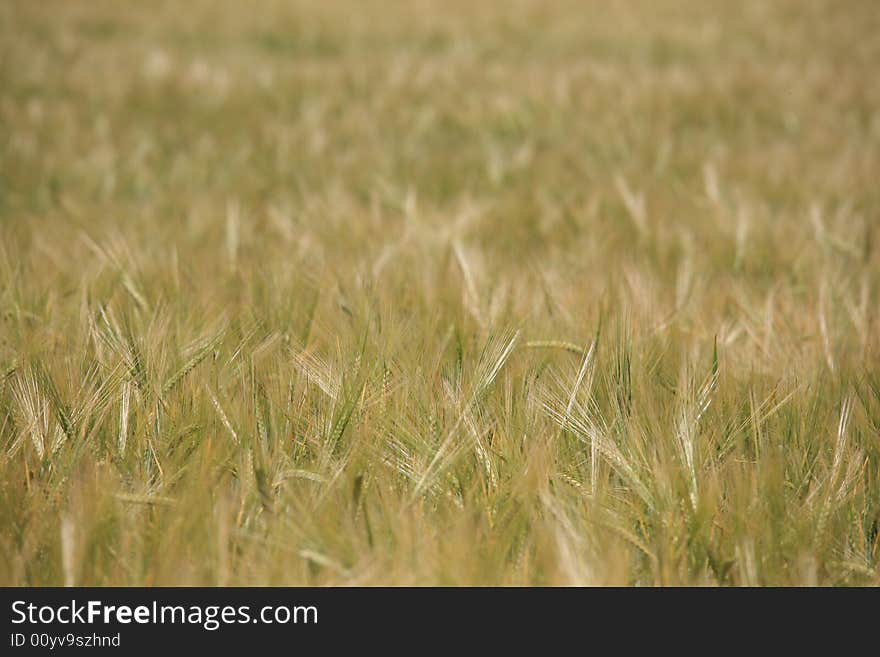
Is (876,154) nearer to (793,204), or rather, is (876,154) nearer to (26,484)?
(793,204)

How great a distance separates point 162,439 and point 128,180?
172 cm

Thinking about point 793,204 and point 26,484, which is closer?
point 26,484

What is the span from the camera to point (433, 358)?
38.3 inches

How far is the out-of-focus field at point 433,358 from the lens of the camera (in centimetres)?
72

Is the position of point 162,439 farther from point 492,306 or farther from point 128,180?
point 128,180

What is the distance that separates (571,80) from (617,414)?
306cm

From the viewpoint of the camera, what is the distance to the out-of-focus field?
72 cm

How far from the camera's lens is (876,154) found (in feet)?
8.61

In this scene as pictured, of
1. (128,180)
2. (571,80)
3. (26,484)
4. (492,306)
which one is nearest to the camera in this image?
(26,484)
